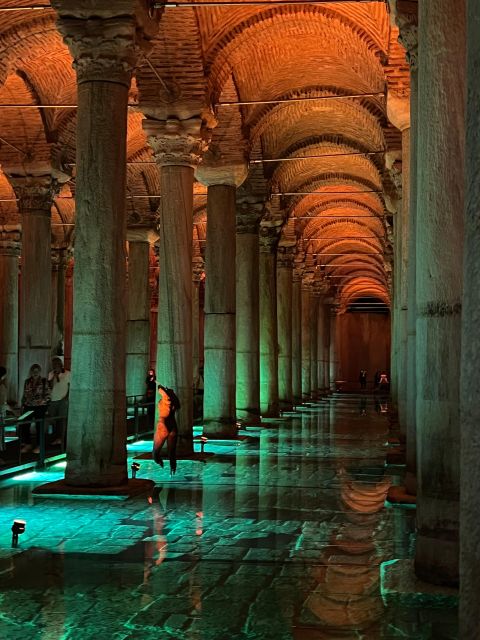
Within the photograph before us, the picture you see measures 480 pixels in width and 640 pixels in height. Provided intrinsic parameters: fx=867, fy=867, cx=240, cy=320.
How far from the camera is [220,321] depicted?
15.7m

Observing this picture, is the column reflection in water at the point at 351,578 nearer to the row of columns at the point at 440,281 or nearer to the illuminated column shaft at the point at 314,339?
the row of columns at the point at 440,281

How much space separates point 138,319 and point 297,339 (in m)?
8.01

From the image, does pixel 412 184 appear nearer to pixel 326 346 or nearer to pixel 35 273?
pixel 35 273

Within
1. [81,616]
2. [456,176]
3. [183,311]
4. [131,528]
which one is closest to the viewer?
[81,616]

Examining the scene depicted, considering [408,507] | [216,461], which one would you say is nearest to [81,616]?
[408,507]

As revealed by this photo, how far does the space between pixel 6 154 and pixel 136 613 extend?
1394 centimetres

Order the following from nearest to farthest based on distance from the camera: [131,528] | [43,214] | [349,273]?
[131,528] → [43,214] → [349,273]

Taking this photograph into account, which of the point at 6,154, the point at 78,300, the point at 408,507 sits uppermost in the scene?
the point at 6,154

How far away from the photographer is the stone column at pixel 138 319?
73.2 ft

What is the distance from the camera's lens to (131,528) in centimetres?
720

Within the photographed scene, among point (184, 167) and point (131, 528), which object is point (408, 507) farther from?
point (184, 167)

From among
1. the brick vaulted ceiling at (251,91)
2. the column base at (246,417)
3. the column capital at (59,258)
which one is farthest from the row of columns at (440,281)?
the column capital at (59,258)

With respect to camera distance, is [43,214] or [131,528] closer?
[131,528]

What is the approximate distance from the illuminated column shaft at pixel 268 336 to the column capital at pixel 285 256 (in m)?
4.12
